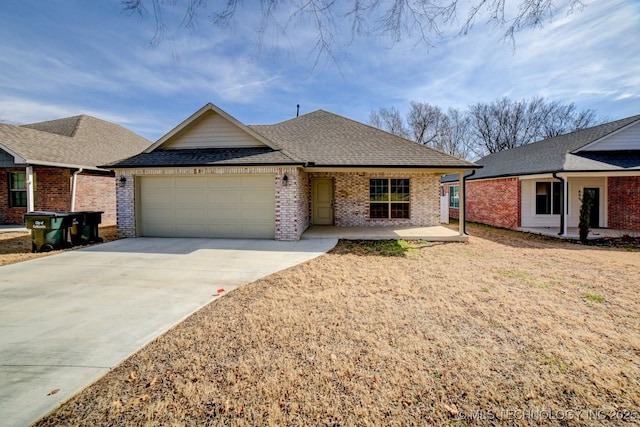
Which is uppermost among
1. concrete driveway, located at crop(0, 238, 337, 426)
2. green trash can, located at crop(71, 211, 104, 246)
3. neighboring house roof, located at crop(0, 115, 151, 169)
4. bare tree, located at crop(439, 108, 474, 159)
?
bare tree, located at crop(439, 108, 474, 159)

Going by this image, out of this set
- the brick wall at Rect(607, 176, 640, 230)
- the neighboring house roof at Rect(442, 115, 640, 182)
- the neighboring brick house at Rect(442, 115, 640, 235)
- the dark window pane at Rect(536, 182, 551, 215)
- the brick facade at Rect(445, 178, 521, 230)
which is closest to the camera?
the neighboring house roof at Rect(442, 115, 640, 182)

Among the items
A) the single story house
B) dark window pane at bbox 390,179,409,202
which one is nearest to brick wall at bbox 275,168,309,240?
the single story house

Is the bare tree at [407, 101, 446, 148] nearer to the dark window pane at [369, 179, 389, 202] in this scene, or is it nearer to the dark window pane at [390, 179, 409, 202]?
the dark window pane at [390, 179, 409, 202]

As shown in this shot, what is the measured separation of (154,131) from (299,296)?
81.0 feet

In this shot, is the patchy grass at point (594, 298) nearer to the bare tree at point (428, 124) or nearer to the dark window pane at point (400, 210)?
the dark window pane at point (400, 210)

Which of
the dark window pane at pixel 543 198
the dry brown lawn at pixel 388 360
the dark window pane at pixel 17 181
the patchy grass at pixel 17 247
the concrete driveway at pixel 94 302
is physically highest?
the dark window pane at pixel 17 181

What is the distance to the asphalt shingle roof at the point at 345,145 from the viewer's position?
9430 millimetres

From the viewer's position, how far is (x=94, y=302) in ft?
13.9

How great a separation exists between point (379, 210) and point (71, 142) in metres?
15.4

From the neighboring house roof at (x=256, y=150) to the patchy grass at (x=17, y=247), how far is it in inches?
130

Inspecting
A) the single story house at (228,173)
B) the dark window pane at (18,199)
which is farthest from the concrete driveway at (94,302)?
the dark window pane at (18,199)

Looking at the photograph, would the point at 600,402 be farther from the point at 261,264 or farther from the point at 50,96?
the point at 50,96

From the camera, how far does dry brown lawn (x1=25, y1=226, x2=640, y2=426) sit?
2174 mm

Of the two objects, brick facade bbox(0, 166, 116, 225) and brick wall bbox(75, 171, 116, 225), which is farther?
brick wall bbox(75, 171, 116, 225)
